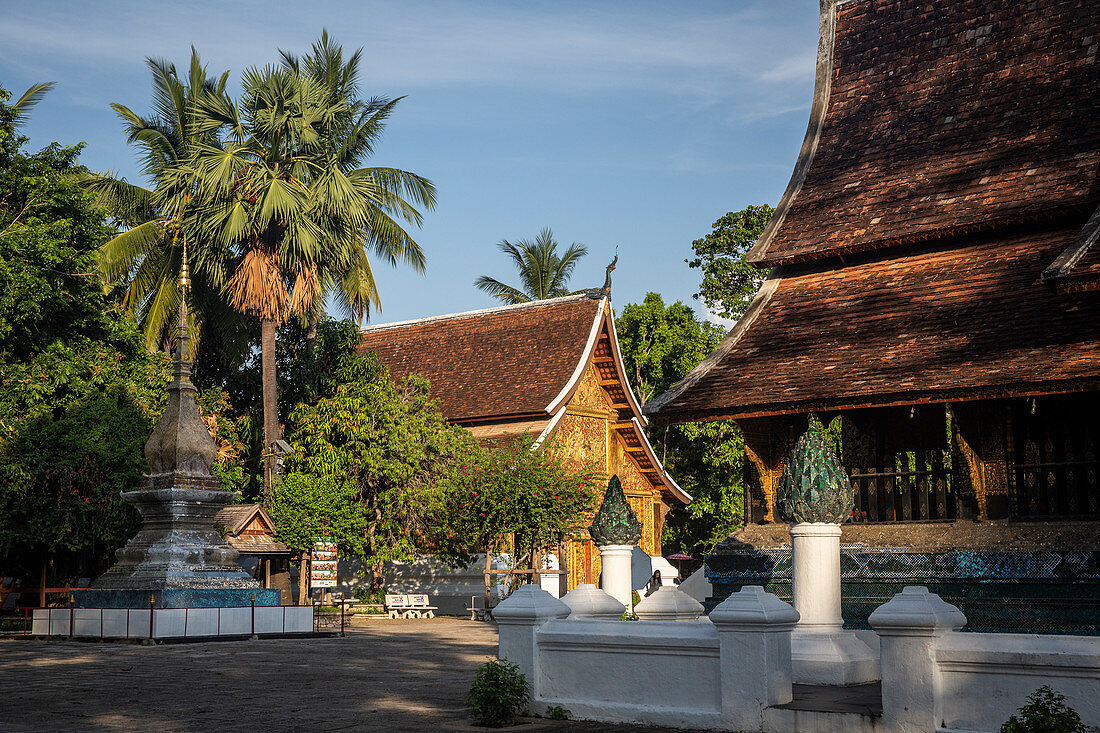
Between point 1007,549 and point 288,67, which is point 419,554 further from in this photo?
point 1007,549

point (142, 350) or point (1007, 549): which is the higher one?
point (142, 350)

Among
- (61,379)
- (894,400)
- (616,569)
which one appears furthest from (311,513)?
(894,400)

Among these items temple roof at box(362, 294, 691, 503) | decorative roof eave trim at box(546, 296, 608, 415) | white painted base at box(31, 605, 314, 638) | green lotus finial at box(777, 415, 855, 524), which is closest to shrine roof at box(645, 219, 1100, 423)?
green lotus finial at box(777, 415, 855, 524)

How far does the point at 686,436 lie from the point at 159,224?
19571 mm

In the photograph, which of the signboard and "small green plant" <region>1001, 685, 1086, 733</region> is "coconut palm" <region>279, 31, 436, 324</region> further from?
"small green plant" <region>1001, 685, 1086, 733</region>

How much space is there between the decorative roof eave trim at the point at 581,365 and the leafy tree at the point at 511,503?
5.53ft

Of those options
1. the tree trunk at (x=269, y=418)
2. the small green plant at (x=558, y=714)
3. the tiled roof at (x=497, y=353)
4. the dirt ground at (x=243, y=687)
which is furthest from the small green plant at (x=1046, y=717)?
the tree trunk at (x=269, y=418)

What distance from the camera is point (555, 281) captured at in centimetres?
5297

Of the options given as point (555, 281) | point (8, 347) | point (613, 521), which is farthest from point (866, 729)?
point (555, 281)

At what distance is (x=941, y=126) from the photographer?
15.4 meters

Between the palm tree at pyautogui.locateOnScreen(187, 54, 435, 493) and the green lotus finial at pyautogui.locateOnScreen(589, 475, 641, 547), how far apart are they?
55.8 ft

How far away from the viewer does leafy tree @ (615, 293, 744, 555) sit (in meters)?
40.3

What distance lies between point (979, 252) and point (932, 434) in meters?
2.29

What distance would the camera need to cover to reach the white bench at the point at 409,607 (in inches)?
1166
